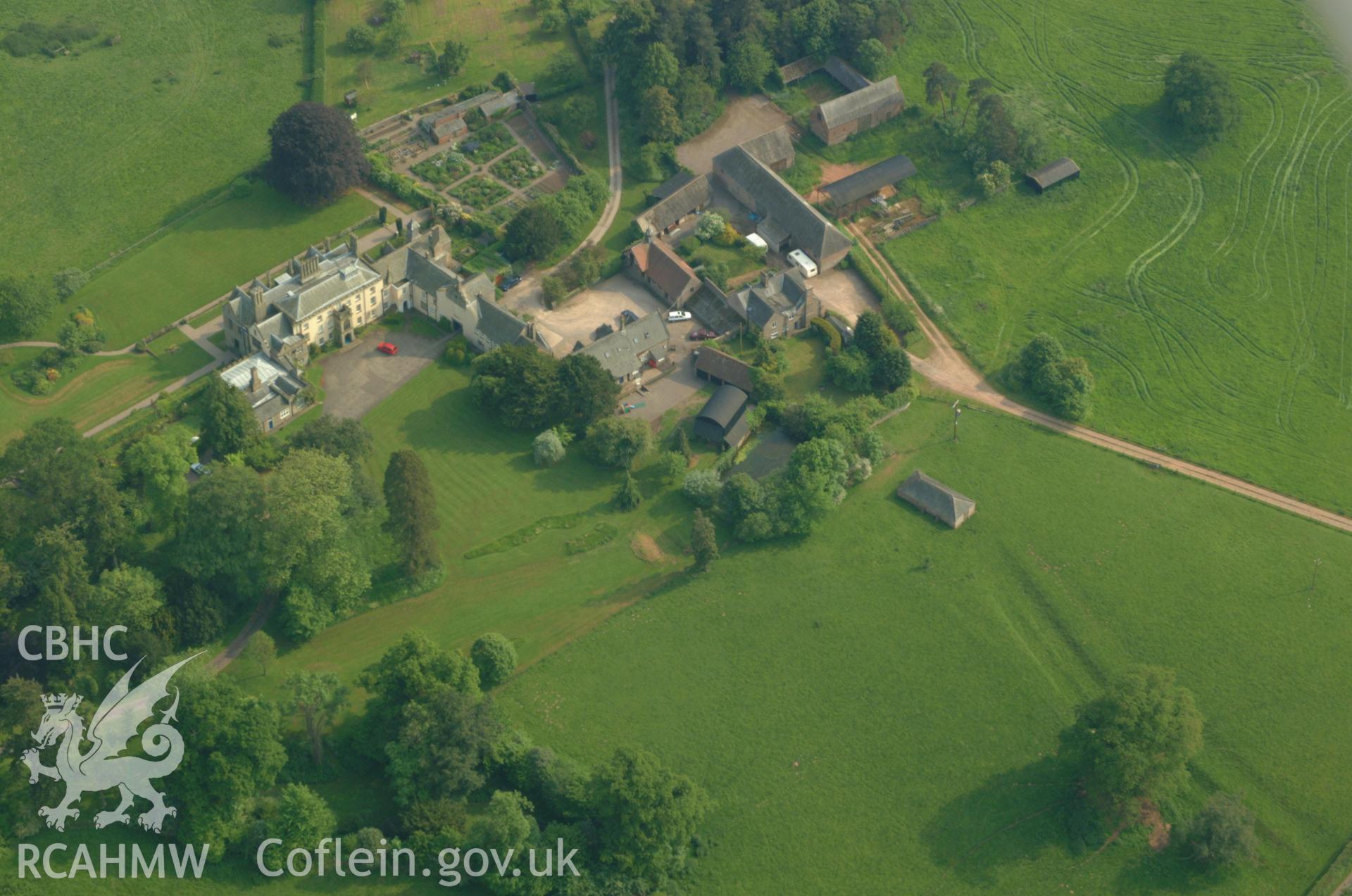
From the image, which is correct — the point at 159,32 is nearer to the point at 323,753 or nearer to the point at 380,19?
the point at 380,19

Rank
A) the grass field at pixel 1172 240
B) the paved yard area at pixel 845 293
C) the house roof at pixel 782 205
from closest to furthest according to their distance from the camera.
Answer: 1. the grass field at pixel 1172 240
2. the paved yard area at pixel 845 293
3. the house roof at pixel 782 205

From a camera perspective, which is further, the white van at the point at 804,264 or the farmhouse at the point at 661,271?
the white van at the point at 804,264

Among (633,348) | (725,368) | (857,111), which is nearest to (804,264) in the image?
(725,368)

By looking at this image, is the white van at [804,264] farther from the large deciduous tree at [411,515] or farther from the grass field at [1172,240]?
the large deciduous tree at [411,515]

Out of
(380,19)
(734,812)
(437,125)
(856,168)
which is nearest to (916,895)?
(734,812)

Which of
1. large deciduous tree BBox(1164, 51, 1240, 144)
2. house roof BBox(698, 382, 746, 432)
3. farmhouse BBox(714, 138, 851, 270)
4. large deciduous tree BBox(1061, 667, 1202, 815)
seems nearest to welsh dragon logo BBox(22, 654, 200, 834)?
house roof BBox(698, 382, 746, 432)

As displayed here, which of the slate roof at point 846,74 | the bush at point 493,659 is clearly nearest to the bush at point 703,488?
the bush at point 493,659
